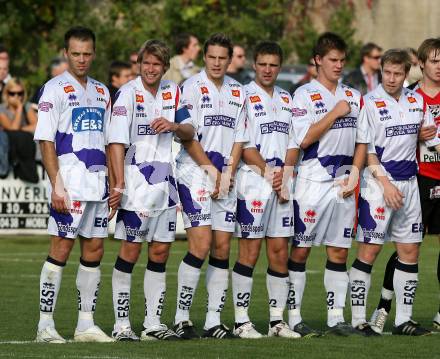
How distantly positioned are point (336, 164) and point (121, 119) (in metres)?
1.79

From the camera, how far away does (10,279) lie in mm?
14805

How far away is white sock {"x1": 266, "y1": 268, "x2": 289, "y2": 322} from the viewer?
1112 cm

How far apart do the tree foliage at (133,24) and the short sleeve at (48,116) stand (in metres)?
14.6

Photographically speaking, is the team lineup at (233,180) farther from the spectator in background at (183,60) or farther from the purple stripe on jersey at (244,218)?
the spectator in background at (183,60)

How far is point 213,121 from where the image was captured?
1099 cm

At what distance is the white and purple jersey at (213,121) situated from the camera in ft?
36.0

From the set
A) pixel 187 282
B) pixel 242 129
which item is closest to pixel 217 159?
pixel 242 129

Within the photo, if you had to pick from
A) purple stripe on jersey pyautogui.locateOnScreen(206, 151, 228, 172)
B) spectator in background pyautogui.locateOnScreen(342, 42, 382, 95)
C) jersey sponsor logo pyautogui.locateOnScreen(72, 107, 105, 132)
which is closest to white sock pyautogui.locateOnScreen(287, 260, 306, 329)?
purple stripe on jersey pyautogui.locateOnScreen(206, 151, 228, 172)

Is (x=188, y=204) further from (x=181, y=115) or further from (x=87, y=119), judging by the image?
(x=87, y=119)

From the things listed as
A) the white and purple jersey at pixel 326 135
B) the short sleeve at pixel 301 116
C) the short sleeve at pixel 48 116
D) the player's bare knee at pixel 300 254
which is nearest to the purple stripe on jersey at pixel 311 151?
the white and purple jersey at pixel 326 135

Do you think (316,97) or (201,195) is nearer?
(201,195)

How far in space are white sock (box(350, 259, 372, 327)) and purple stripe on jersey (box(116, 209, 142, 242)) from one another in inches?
73.3

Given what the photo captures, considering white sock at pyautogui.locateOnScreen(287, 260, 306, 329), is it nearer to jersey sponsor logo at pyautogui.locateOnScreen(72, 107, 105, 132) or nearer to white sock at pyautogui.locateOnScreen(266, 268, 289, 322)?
white sock at pyautogui.locateOnScreen(266, 268, 289, 322)

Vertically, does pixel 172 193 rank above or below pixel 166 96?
below
